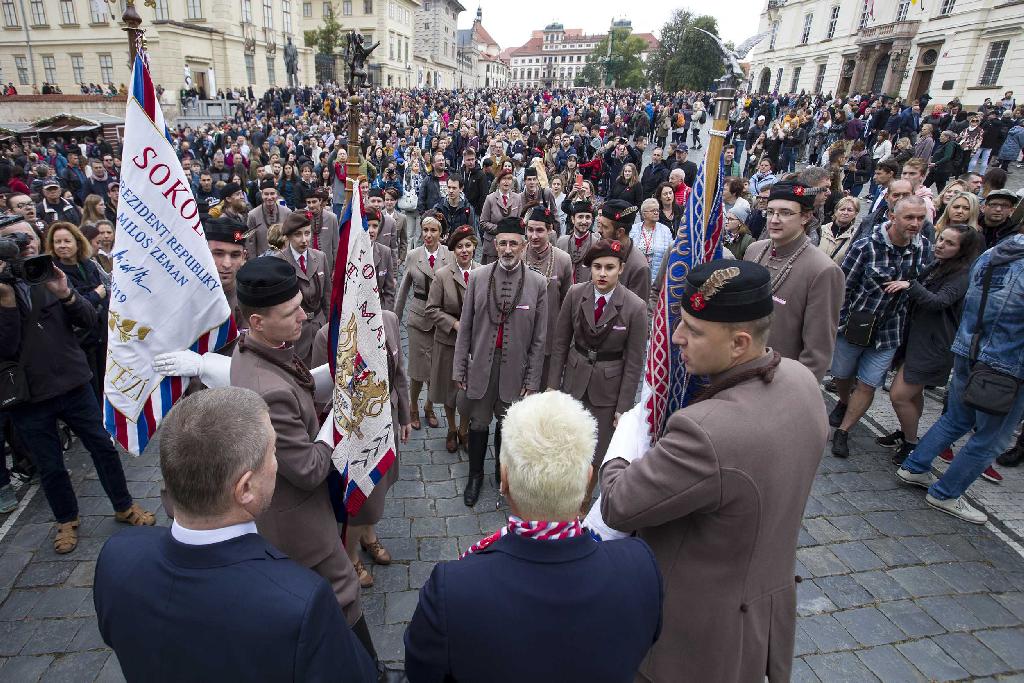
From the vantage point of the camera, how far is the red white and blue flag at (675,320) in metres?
2.29

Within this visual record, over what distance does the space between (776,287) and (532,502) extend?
118 inches

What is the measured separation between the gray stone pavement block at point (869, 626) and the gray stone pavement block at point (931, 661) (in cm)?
8

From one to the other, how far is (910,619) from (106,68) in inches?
2304

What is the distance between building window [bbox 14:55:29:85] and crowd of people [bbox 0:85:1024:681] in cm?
5256

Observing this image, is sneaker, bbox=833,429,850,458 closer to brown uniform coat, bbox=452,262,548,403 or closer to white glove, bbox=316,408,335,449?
brown uniform coat, bbox=452,262,548,403

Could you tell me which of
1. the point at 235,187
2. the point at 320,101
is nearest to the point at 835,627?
the point at 235,187

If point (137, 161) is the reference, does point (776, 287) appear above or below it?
below

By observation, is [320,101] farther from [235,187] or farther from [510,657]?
[510,657]

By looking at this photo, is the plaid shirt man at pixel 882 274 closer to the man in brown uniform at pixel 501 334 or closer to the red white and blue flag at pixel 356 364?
the man in brown uniform at pixel 501 334

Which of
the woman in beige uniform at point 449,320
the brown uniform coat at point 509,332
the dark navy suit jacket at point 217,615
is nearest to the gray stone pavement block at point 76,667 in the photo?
the dark navy suit jacket at point 217,615

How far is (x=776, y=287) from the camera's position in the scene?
377 cm

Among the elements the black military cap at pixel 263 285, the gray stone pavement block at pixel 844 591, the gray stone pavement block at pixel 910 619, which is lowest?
the gray stone pavement block at pixel 844 591

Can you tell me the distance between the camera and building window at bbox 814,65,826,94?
4556 cm

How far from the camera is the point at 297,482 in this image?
2318 millimetres
